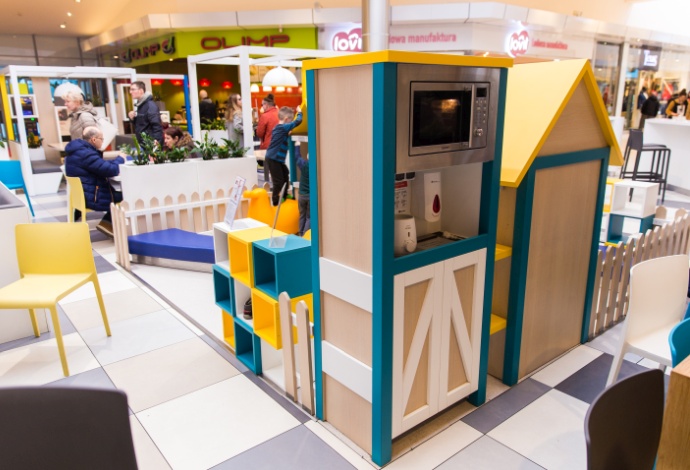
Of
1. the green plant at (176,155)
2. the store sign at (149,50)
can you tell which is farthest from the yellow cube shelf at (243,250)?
the store sign at (149,50)

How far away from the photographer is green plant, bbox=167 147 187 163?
6098 millimetres

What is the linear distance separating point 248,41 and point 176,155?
25.8 ft

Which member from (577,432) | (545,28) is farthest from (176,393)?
(545,28)

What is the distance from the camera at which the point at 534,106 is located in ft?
9.75

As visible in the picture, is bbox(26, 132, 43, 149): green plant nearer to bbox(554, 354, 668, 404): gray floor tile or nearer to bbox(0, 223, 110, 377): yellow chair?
bbox(0, 223, 110, 377): yellow chair

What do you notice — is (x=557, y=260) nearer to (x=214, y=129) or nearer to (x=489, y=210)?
(x=489, y=210)

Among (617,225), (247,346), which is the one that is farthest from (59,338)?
(617,225)

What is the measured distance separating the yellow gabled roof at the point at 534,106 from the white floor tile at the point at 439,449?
4.47 ft

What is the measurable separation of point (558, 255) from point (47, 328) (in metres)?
3.86

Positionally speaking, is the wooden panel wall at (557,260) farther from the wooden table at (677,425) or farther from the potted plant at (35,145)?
the potted plant at (35,145)

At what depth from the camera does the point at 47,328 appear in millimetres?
3980

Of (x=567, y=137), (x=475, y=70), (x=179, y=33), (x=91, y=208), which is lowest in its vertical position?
(x=91, y=208)

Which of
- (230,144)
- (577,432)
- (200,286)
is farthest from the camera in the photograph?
(230,144)

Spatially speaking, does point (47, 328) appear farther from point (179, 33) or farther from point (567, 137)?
point (179, 33)
